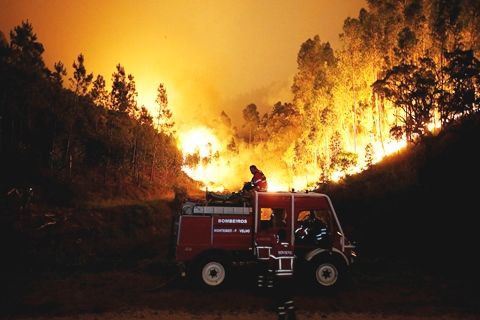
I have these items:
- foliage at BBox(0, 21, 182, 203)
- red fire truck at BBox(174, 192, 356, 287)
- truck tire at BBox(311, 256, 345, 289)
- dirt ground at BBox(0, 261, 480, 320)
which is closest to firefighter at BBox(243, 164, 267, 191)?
red fire truck at BBox(174, 192, 356, 287)

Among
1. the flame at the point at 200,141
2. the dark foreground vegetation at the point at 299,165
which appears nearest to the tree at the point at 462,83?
the dark foreground vegetation at the point at 299,165

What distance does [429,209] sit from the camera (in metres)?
17.9

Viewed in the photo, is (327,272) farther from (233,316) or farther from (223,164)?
(223,164)

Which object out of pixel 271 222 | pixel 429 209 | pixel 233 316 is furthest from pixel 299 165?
pixel 233 316

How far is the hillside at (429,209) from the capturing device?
1558 cm

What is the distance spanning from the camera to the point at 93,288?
1145 cm

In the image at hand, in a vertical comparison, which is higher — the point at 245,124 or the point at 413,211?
the point at 245,124

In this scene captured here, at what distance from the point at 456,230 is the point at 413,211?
10.1ft

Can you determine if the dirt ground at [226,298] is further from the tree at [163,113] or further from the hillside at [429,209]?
the tree at [163,113]

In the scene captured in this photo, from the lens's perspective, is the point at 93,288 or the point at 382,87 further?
the point at 382,87

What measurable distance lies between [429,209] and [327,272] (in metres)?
9.22

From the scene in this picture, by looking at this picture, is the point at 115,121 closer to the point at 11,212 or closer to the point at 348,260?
the point at 11,212

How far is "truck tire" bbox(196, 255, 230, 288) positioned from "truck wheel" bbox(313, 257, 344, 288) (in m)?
2.62

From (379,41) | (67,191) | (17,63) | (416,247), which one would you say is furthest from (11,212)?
(379,41)
